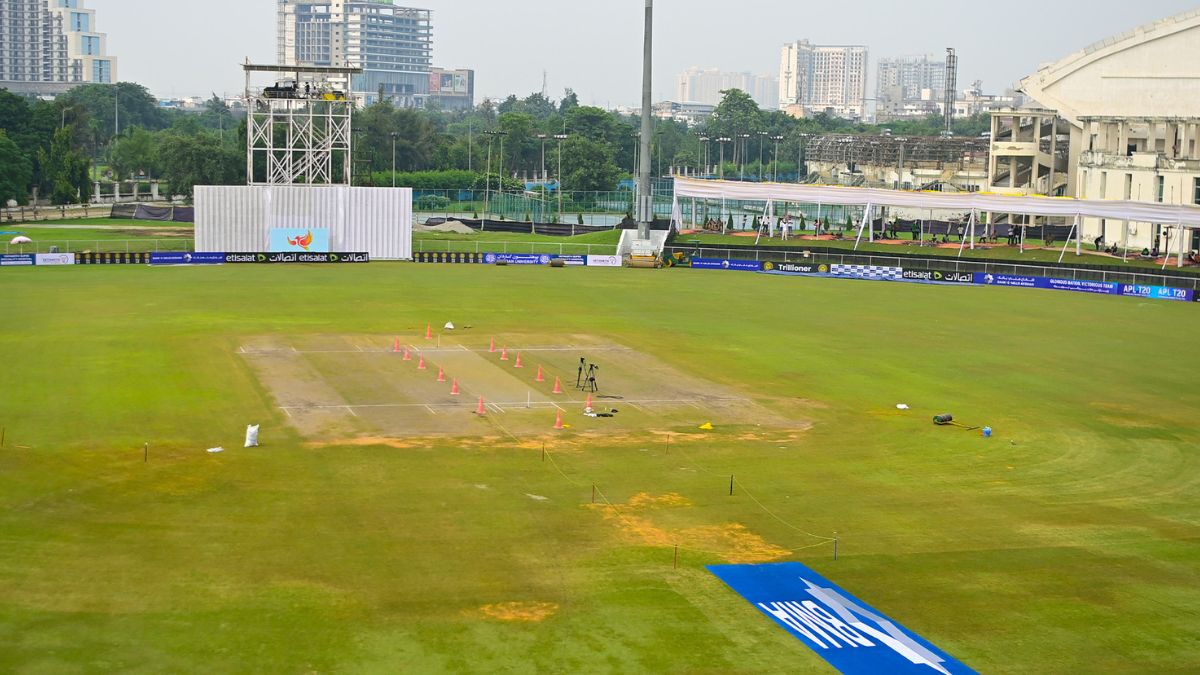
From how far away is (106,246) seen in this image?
301ft

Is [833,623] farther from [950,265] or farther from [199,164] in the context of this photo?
[199,164]

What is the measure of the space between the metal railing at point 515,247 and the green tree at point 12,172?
129ft

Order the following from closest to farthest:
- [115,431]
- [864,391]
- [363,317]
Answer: [115,431] → [864,391] → [363,317]

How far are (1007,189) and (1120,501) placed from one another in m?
108

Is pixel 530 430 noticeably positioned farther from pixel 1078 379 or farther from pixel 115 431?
pixel 1078 379

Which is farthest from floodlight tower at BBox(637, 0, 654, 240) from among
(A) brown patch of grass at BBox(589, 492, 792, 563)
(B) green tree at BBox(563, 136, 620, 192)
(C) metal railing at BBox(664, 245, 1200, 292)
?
(A) brown patch of grass at BBox(589, 492, 792, 563)

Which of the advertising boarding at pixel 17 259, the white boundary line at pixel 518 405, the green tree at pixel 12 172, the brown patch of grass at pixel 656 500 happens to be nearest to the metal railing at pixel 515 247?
the advertising boarding at pixel 17 259

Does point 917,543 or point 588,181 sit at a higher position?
point 588,181

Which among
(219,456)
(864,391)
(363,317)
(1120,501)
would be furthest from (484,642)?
(363,317)

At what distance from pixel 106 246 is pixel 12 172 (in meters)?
32.5

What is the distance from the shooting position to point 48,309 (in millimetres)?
61125

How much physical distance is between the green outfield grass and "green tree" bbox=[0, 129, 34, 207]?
64.5 m

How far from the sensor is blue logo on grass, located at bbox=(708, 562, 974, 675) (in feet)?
67.6

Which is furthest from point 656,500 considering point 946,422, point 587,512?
point 946,422
